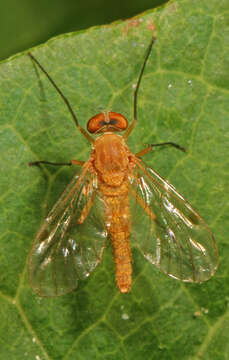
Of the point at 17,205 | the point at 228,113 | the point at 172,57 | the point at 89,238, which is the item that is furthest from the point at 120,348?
the point at 172,57

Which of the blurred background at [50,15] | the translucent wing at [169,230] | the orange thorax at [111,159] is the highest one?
the blurred background at [50,15]

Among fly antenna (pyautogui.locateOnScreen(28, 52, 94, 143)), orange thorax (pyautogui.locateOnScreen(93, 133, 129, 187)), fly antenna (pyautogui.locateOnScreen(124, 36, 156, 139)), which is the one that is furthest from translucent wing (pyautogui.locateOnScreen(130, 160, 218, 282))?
fly antenna (pyautogui.locateOnScreen(28, 52, 94, 143))

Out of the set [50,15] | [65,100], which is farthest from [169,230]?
[50,15]

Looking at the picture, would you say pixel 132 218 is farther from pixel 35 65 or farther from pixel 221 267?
pixel 35 65

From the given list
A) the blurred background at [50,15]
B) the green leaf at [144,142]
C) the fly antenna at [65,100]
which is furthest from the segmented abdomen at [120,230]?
the blurred background at [50,15]

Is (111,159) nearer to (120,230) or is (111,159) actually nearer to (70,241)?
(120,230)

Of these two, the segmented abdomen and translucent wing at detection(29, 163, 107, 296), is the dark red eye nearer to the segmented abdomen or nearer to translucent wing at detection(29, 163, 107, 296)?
translucent wing at detection(29, 163, 107, 296)

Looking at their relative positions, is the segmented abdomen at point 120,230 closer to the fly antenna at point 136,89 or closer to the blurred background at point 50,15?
the fly antenna at point 136,89
